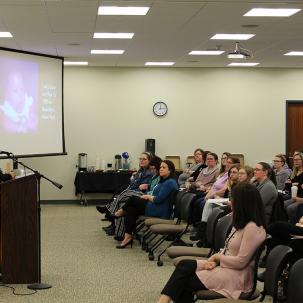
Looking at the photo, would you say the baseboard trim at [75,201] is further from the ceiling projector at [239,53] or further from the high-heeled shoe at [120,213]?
the high-heeled shoe at [120,213]

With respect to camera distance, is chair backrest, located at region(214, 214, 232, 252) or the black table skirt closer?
chair backrest, located at region(214, 214, 232, 252)

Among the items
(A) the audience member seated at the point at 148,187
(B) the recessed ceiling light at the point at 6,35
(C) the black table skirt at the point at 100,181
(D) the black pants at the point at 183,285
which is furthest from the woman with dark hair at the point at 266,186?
(C) the black table skirt at the point at 100,181

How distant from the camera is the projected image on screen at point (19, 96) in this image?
8.66m

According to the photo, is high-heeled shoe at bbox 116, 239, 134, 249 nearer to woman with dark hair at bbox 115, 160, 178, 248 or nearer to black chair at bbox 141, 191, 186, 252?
woman with dark hair at bbox 115, 160, 178, 248

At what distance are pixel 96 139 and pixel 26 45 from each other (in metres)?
3.45

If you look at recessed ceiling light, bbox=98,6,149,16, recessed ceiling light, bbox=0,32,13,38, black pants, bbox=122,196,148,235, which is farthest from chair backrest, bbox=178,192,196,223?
recessed ceiling light, bbox=0,32,13,38

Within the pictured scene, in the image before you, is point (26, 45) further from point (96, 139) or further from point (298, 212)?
point (298, 212)

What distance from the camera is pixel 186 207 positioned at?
6977 millimetres

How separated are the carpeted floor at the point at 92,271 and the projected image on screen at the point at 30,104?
60.9 inches

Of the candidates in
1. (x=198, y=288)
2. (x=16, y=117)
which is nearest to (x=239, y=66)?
(x=16, y=117)

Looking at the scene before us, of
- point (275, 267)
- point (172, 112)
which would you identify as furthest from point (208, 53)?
point (275, 267)

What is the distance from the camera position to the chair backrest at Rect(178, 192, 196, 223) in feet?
22.6

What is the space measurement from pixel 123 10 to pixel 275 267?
4.74 meters

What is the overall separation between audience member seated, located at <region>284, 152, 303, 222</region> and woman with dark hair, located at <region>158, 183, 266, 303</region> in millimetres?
3555
